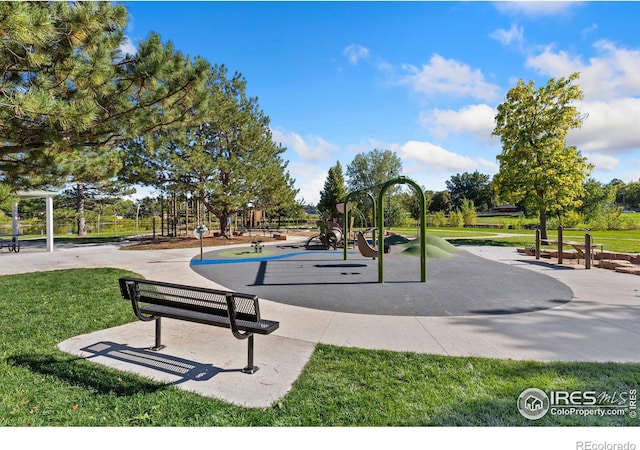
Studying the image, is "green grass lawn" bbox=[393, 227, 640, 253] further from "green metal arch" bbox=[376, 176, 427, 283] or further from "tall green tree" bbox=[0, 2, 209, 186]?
"tall green tree" bbox=[0, 2, 209, 186]

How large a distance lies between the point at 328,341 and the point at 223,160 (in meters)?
17.2

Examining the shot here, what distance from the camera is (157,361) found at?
3.62 meters

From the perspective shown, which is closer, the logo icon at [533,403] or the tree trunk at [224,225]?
the logo icon at [533,403]

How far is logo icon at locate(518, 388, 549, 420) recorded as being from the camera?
2.62m

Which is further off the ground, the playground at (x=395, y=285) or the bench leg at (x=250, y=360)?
the bench leg at (x=250, y=360)

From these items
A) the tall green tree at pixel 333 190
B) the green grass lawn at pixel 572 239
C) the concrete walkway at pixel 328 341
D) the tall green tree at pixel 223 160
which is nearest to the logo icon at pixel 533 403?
the concrete walkway at pixel 328 341

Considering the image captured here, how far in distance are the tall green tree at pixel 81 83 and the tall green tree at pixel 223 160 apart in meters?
10.8

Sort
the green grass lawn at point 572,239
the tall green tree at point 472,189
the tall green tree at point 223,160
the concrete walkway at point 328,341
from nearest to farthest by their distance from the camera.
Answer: the concrete walkway at point 328,341
the green grass lawn at point 572,239
the tall green tree at point 223,160
the tall green tree at point 472,189

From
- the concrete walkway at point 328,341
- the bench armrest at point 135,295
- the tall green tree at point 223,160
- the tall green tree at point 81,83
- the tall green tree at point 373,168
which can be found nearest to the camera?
the concrete walkway at point 328,341

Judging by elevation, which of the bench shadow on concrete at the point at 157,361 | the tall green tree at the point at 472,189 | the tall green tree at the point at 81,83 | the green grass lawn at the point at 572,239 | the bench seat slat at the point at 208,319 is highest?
the tall green tree at the point at 472,189

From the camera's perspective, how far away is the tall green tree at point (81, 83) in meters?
4.77

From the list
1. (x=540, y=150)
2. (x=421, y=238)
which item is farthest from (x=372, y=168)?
(x=421, y=238)
